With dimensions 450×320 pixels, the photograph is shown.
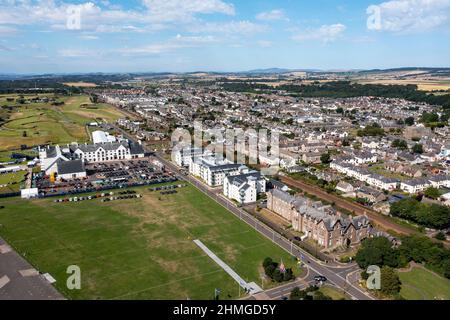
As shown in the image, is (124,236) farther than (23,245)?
Yes

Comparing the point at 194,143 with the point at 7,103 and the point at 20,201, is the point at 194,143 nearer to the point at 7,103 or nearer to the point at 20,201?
the point at 20,201

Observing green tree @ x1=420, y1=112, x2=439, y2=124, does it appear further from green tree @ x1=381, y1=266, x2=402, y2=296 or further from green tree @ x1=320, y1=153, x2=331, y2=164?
green tree @ x1=381, y1=266, x2=402, y2=296

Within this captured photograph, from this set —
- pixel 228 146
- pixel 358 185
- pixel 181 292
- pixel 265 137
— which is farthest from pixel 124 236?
pixel 265 137

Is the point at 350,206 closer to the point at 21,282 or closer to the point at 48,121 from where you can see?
the point at 21,282

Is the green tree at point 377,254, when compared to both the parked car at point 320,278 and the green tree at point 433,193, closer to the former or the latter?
the parked car at point 320,278

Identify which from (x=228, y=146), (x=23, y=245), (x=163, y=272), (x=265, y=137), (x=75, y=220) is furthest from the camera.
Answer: (x=265, y=137)

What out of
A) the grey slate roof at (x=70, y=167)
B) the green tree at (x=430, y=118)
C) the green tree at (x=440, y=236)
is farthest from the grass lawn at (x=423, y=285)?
the green tree at (x=430, y=118)
